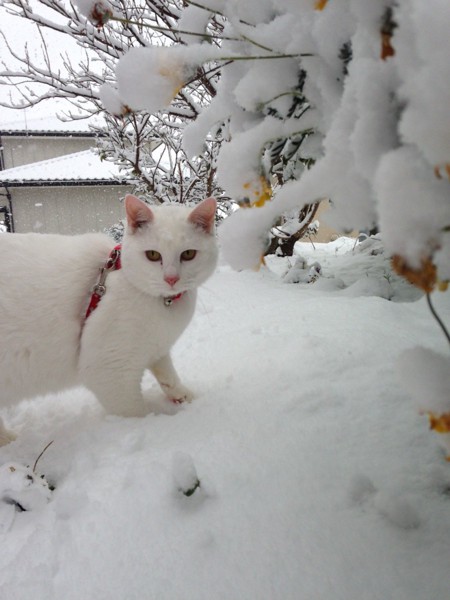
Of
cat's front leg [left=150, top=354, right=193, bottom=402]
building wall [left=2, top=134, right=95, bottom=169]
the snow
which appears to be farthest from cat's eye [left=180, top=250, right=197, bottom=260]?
building wall [left=2, top=134, right=95, bottom=169]

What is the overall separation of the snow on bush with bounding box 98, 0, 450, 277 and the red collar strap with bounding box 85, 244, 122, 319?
946mm

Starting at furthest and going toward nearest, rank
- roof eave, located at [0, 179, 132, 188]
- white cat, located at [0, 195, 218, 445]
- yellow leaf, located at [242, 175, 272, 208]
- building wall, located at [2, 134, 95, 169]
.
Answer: building wall, located at [2, 134, 95, 169] < roof eave, located at [0, 179, 132, 188] < white cat, located at [0, 195, 218, 445] < yellow leaf, located at [242, 175, 272, 208]

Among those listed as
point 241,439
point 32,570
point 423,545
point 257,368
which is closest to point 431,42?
point 423,545

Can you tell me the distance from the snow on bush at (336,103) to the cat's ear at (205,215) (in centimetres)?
73

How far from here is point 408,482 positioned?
1.21 m

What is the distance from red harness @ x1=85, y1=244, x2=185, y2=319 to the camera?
1.91m

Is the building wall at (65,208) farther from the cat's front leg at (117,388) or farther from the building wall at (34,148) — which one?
the cat's front leg at (117,388)

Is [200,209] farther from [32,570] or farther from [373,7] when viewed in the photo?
[32,570]

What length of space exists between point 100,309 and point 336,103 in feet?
4.52

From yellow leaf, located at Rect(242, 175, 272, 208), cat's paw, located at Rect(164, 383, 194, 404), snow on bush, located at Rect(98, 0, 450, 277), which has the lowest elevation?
cat's paw, located at Rect(164, 383, 194, 404)

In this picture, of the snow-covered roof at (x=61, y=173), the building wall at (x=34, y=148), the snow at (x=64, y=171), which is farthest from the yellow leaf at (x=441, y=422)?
the building wall at (x=34, y=148)

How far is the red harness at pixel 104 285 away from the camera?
1914 mm

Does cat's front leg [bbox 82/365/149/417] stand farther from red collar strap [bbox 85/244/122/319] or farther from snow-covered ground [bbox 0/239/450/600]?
red collar strap [bbox 85/244/122/319]

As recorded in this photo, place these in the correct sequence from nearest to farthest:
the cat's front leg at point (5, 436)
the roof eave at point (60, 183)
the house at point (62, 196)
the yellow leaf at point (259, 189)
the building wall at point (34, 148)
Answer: the yellow leaf at point (259, 189)
the cat's front leg at point (5, 436)
the roof eave at point (60, 183)
the house at point (62, 196)
the building wall at point (34, 148)
